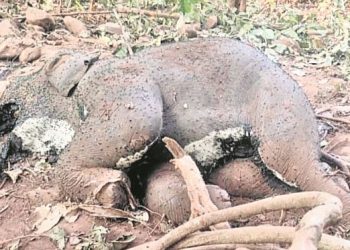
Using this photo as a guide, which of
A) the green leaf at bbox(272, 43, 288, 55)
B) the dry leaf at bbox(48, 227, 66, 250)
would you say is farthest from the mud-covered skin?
the green leaf at bbox(272, 43, 288, 55)

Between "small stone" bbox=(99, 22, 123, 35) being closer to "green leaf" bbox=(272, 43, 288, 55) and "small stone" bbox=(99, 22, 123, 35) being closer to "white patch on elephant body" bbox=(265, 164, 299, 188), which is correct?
"green leaf" bbox=(272, 43, 288, 55)

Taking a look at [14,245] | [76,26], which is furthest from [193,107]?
[76,26]

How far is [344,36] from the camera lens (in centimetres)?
577

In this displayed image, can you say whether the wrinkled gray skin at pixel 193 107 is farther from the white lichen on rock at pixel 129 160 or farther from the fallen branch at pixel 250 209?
the fallen branch at pixel 250 209

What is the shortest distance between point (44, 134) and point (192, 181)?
798 millimetres

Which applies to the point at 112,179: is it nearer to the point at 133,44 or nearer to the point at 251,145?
the point at 251,145

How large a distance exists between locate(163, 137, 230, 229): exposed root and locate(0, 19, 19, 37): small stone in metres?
2.74

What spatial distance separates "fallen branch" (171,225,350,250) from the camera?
1827mm

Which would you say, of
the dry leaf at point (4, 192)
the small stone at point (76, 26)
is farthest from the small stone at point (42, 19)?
the dry leaf at point (4, 192)

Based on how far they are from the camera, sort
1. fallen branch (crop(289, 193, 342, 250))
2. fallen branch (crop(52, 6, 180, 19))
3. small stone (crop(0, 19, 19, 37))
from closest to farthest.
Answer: fallen branch (crop(289, 193, 342, 250)) < small stone (crop(0, 19, 19, 37)) < fallen branch (crop(52, 6, 180, 19))

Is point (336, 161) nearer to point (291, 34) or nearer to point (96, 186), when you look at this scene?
point (96, 186)

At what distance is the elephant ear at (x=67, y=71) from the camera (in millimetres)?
2947

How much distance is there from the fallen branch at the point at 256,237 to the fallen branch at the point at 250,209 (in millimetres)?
33

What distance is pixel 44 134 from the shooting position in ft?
9.70
